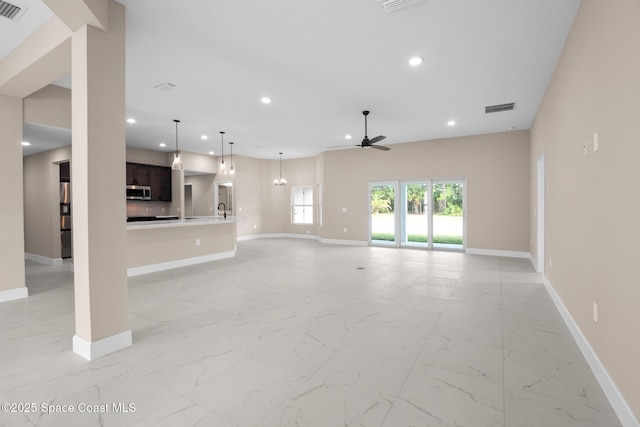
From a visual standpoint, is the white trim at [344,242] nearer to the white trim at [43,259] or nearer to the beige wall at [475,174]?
the beige wall at [475,174]

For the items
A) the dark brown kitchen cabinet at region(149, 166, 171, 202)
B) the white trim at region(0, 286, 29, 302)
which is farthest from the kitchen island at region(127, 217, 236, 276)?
the dark brown kitchen cabinet at region(149, 166, 171, 202)

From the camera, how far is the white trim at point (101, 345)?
8.14 ft

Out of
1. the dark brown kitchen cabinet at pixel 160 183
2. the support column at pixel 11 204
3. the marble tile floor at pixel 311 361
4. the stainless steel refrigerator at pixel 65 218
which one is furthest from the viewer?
the dark brown kitchen cabinet at pixel 160 183

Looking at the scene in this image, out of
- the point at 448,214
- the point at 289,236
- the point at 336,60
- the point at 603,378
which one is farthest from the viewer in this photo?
the point at 289,236

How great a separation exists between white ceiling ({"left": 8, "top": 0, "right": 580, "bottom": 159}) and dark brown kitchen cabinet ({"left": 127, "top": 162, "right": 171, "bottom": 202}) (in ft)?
9.39

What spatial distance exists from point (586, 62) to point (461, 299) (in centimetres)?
288

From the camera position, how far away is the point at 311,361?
242cm

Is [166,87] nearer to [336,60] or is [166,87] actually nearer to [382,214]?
[336,60]

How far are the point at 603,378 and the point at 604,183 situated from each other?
1.36 meters

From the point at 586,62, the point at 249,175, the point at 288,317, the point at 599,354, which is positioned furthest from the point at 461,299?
the point at 249,175

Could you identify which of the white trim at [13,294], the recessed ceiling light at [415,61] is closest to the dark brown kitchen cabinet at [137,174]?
the white trim at [13,294]

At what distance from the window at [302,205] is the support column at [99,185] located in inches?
346

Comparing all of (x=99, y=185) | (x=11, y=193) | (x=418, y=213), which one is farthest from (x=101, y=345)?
(x=418, y=213)

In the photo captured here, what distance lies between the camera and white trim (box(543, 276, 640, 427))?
5.51 feet
